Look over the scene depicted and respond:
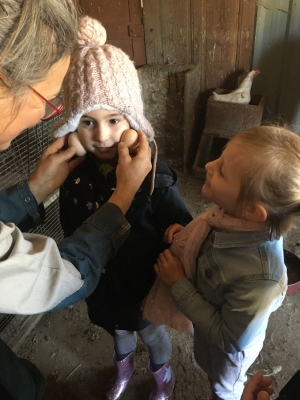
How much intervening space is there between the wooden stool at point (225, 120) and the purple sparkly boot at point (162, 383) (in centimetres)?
160

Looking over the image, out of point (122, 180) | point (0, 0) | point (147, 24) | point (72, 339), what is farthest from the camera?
point (147, 24)

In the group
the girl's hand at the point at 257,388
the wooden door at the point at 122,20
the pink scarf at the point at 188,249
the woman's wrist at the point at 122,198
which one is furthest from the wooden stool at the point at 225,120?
the girl's hand at the point at 257,388

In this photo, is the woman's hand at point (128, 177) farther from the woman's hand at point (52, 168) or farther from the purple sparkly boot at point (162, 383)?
the purple sparkly boot at point (162, 383)

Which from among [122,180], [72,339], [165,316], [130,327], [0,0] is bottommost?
[72,339]

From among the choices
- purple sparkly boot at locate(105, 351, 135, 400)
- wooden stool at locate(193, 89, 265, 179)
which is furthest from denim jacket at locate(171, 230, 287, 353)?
wooden stool at locate(193, 89, 265, 179)

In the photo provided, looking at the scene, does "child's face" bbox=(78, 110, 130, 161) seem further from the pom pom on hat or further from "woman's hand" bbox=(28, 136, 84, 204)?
the pom pom on hat

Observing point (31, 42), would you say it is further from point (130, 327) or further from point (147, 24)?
point (147, 24)

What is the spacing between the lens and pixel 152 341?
1257 mm

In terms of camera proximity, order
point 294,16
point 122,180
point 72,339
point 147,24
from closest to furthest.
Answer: point 122,180, point 72,339, point 294,16, point 147,24

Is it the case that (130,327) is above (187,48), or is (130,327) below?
below

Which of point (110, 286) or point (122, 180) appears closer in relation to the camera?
point (122, 180)

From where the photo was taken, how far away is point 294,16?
7.39 ft

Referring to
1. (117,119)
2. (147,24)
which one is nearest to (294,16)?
(147,24)

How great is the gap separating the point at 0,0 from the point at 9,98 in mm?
158
